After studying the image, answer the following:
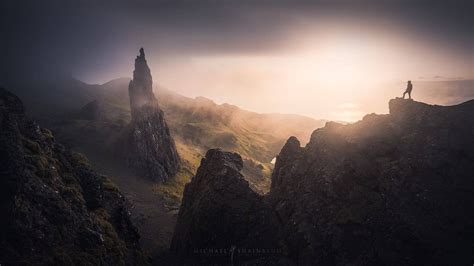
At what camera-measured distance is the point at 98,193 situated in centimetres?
5800

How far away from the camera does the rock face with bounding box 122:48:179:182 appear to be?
147m

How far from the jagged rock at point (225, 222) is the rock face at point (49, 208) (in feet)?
36.0

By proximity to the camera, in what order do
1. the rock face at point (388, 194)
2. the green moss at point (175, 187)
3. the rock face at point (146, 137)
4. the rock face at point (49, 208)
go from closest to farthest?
the rock face at point (49, 208)
the rock face at point (388, 194)
the green moss at point (175, 187)
the rock face at point (146, 137)

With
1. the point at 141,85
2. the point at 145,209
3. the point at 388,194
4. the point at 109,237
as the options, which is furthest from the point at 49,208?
the point at 141,85

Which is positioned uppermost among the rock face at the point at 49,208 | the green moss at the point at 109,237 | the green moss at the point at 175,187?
the rock face at the point at 49,208

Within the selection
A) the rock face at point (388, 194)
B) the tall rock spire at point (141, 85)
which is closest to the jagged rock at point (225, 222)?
the rock face at point (388, 194)

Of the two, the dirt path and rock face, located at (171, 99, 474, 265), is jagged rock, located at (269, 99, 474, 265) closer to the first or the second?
rock face, located at (171, 99, 474, 265)

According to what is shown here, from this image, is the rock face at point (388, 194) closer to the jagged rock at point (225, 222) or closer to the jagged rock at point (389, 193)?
the jagged rock at point (389, 193)

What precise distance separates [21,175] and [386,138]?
58.7 m

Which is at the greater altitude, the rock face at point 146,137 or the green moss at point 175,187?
the rock face at point 146,137

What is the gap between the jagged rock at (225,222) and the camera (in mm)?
55000

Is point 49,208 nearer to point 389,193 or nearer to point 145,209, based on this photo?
point 389,193

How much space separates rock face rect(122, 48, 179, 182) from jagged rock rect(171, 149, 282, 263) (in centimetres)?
8430

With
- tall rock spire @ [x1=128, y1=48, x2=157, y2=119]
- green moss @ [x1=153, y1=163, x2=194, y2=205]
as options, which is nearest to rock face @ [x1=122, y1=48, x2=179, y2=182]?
tall rock spire @ [x1=128, y1=48, x2=157, y2=119]
